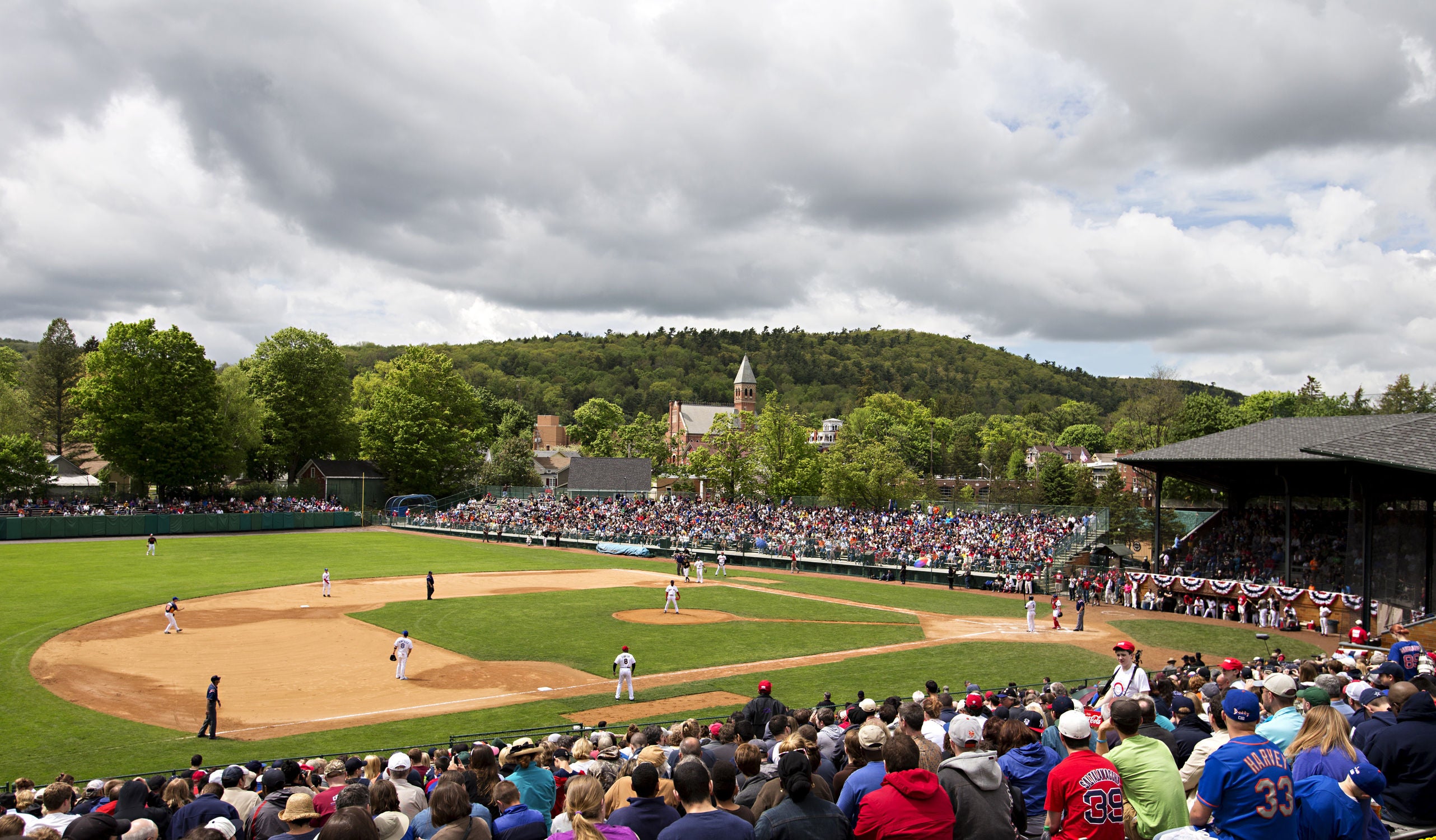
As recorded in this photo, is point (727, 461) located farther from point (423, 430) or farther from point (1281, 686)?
point (1281, 686)

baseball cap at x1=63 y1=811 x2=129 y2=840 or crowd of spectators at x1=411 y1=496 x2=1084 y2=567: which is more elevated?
baseball cap at x1=63 y1=811 x2=129 y2=840

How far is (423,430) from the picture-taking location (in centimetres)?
7469

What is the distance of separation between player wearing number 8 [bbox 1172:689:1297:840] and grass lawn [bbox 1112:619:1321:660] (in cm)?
2099

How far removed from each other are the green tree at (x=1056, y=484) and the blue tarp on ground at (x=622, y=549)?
111 ft

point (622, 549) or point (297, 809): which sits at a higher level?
point (297, 809)

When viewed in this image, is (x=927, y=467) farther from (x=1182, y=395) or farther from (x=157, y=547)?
(x=157, y=547)

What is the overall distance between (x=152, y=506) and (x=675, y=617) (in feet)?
153

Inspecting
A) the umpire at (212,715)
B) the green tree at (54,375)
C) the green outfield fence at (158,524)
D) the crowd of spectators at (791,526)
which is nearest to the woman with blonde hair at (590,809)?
the umpire at (212,715)

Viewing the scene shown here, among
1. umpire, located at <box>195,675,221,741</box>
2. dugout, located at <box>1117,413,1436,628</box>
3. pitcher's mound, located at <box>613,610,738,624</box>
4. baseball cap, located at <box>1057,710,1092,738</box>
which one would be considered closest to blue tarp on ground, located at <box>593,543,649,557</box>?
pitcher's mound, located at <box>613,610,738,624</box>

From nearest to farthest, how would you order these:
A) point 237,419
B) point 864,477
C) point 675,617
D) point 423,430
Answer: point 675,617 → point 864,477 → point 237,419 → point 423,430

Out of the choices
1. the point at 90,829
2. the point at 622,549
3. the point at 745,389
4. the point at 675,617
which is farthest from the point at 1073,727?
the point at 745,389

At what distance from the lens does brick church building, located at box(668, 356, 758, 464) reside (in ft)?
458

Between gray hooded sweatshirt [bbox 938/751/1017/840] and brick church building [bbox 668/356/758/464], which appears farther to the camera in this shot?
brick church building [bbox 668/356/758/464]

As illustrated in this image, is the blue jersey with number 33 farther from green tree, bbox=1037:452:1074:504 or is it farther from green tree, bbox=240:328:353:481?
green tree, bbox=240:328:353:481
